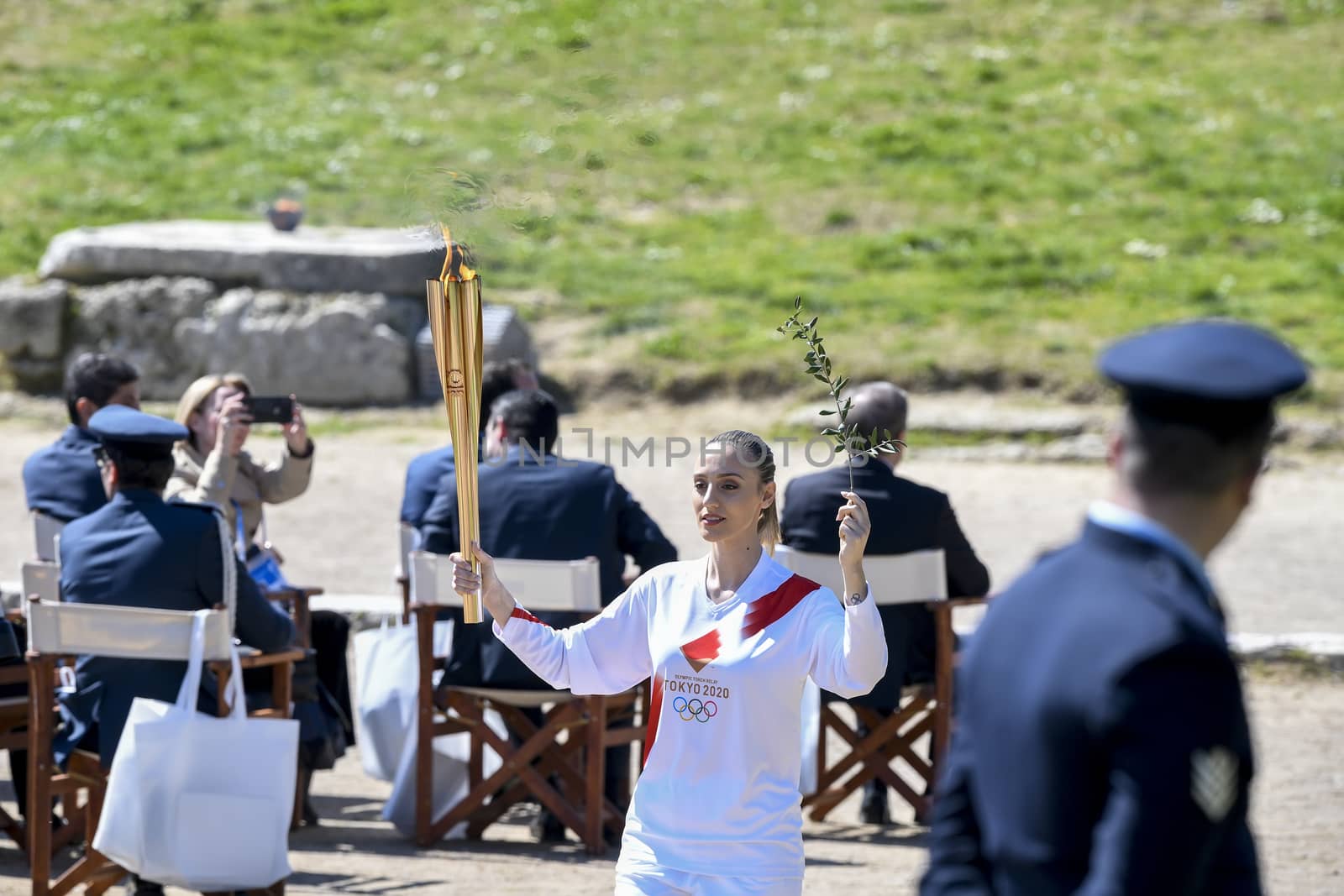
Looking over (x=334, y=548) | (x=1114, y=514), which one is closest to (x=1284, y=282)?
(x=334, y=548)

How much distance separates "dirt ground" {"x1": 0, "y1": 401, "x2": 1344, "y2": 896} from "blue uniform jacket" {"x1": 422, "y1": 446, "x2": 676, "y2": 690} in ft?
2.43

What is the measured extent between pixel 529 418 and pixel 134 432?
5.02ft

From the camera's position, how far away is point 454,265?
378cm

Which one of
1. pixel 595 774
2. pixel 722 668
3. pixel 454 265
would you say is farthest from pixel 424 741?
pixel 454 265

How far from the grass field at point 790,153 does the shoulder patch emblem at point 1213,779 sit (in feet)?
43.2

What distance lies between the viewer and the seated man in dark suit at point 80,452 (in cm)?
662

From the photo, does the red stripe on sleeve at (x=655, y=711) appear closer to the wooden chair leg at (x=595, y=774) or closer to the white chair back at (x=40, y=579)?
the wooden chair leg at (x=595, y=774)

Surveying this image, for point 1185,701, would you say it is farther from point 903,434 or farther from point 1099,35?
point 1099,35

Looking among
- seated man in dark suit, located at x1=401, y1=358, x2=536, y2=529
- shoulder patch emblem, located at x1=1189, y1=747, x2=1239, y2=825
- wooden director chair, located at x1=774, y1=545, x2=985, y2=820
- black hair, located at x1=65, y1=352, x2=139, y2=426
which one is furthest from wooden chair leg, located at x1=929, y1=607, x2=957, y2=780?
shoulder patch emblem, located at x1=1189, y1=747, x2=1239, y2=825

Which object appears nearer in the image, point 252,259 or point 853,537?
point 853,537

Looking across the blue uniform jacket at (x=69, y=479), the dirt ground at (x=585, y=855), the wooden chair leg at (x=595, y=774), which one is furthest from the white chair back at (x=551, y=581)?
the blue uniform jacket at (x=69, y=479)

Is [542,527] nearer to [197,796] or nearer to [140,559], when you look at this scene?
[140,559]

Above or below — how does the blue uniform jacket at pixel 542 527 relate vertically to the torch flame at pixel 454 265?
below

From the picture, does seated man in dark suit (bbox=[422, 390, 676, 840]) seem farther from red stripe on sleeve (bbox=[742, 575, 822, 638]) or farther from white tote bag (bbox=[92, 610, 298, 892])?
red stripe on sleeve (bbox=[742, 575, 822, 638])
